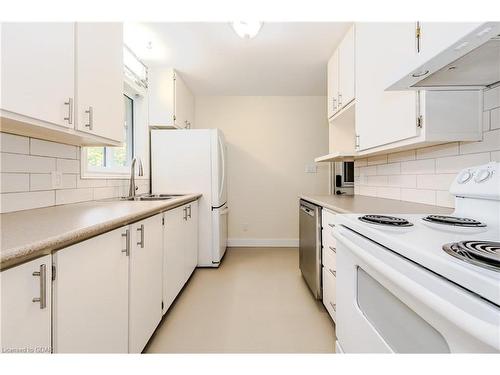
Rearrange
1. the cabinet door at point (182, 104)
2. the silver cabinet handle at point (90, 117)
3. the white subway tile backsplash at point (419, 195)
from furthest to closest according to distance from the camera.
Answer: the cabinet door at point (182, 104)
the white subway tile backsplash at point (419, 195)
the silver cabinet handle at point (90, 117)

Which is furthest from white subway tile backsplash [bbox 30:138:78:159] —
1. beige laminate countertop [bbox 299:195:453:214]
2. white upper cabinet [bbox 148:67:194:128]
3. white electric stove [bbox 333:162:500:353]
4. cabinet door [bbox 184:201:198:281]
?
beige laminate countertop [bbox 299:195:453:214]

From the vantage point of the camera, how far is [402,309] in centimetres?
70

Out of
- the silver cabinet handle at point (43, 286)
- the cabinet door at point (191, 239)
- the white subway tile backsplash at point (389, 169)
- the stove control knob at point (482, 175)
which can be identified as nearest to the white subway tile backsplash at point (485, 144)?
the stove control knob at point (482, 175)

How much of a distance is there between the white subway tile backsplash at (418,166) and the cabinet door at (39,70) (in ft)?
6.91

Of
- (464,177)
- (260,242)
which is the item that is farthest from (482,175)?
(260,242)

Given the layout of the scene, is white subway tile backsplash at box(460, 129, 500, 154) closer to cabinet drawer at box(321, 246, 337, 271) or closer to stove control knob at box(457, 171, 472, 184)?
stove control knob at box(457, 171, 472, 184)

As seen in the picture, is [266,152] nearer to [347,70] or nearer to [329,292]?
[347,70]

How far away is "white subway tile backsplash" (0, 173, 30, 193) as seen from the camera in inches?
49.7

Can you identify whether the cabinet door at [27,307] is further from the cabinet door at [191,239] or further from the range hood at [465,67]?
the cabinet door at [191,239]

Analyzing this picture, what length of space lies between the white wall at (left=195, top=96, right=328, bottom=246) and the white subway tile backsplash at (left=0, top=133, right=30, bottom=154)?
3007mm

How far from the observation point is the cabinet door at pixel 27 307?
0.65 metres

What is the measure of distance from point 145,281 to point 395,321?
1.31 metres

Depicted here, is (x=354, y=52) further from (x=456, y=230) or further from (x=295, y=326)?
(x=295, y=326)
